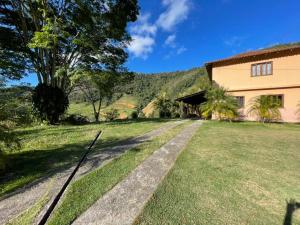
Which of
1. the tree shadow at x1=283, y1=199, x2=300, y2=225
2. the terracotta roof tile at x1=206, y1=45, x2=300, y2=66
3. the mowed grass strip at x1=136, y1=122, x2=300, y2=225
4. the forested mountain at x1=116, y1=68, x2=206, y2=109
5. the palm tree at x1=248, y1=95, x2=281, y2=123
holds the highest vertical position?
the forested mountain at x1=116, y1=68, x2=206, y2=109

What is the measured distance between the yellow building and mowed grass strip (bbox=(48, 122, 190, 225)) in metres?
15.1

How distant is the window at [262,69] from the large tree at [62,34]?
447 inches

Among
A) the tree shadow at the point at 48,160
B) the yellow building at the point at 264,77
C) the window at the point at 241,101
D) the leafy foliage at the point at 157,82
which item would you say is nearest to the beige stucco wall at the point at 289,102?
the yellow building at the point at 264,77

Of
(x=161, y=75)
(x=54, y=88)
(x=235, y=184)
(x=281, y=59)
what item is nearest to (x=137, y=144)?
(x=235, y=184)

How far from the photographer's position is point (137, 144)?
823cm

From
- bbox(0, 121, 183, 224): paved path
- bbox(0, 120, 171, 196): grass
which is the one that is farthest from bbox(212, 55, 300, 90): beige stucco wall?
bbox(0, 121, 183, 224): paved path

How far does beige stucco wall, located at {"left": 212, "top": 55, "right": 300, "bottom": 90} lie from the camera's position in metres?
17.1

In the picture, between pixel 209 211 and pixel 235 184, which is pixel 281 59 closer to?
pixel 235 184

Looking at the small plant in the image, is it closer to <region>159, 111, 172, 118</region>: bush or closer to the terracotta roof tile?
<region>159, 111, 172, 118</region>: bush

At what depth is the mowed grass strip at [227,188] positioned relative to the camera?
3.73 metres

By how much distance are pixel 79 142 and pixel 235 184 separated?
20.4 feet

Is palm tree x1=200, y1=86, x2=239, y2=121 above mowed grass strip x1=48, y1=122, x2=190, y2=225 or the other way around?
above

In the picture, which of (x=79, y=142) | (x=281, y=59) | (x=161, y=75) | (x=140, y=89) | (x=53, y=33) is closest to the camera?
(x=79, y=142)

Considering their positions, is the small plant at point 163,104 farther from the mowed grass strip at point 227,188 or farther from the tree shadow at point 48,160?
the mowed grass strip at point 227,188
